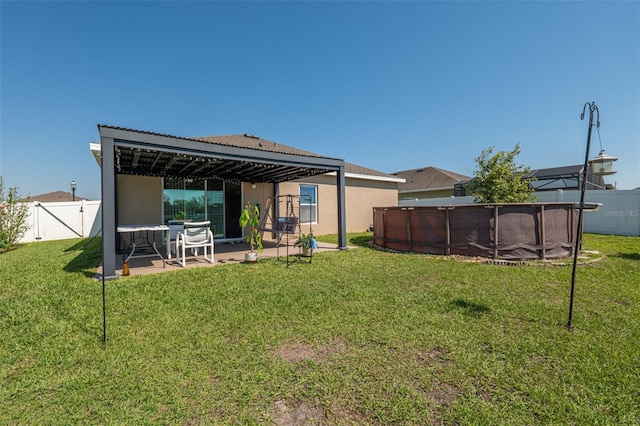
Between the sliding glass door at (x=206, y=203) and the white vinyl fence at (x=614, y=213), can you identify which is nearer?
the sliding glass door at (x=206, y=203)

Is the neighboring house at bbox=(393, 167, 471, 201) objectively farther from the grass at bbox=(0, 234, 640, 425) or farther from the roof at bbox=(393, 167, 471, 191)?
the grass at bbox=(0, 234, 640, 425)

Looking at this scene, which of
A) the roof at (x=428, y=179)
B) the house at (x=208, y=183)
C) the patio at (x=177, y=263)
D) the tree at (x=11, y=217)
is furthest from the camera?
the roof at (x=428, y=179)

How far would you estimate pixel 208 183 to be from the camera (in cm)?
980

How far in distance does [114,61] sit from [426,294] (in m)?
11.4

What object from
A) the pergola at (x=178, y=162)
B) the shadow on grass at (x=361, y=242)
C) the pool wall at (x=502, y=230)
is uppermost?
the pergola at (x=178, y=162)

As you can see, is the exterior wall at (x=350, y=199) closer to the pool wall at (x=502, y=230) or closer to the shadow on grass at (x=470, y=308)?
the pool wall at (x=502, y=230)

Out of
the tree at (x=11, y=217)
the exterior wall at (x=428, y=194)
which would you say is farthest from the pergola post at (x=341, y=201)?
the exterior wall at (x=428, y=194)

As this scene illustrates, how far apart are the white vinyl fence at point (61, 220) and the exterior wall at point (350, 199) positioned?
9098mm

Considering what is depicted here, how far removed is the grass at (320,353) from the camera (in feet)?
5.83

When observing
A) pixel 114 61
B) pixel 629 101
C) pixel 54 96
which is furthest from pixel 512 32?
pixel 54 96

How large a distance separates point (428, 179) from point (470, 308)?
20.7 metres

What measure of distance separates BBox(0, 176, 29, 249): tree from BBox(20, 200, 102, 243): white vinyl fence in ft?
2.01

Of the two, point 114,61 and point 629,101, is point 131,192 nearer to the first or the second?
point 114,61

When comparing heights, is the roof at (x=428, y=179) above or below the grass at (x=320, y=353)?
above
